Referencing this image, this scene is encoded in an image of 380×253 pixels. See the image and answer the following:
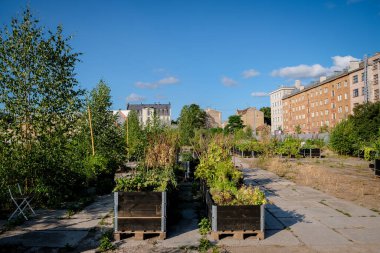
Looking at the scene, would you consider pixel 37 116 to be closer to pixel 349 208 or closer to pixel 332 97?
pixel 349 208

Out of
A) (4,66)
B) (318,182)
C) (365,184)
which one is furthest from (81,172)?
(365,184)

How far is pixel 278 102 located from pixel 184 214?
80.7 metres

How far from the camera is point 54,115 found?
25.2ft

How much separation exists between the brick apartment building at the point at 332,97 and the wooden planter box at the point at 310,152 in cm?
1529

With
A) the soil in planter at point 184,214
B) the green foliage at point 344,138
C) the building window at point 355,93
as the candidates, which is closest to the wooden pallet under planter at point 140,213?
the soil in planter at point 184,214

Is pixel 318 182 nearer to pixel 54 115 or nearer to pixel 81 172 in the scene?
pixel 81 172

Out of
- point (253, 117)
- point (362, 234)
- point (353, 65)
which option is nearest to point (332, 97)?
point (353, 65)

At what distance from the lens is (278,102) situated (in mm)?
83375

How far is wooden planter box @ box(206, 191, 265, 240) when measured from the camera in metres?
5.42

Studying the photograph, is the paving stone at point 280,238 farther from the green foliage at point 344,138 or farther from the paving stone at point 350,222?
the green foliage at point 344,138

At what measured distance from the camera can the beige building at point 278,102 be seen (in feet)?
259

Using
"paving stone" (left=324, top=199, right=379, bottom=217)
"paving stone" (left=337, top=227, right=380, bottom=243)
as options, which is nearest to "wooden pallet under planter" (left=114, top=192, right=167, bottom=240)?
"paving stone" (left=337, top=227, right=380, bottom=243)

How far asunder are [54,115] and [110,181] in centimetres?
394

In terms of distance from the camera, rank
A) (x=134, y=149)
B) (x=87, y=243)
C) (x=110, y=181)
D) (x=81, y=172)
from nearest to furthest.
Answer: (x=87, y=243) → (x=81, y=172) → (x=110, y=181) → (x=134, y=149)
